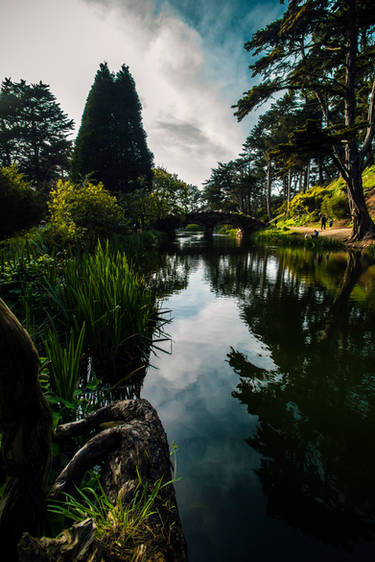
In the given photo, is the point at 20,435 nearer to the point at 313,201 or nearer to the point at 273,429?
the point at 273,429

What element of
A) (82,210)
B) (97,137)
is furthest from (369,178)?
(82,210)

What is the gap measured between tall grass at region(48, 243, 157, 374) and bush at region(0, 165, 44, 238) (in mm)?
7742

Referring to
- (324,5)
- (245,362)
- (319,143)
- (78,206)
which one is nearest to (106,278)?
(245,362)

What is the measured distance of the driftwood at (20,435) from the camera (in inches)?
36.7

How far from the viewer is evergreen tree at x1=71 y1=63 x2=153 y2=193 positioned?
24656 millimetres

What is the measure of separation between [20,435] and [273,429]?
7.63 feet

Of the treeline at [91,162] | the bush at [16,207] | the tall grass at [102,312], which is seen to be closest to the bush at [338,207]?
the treeline at [91,162]

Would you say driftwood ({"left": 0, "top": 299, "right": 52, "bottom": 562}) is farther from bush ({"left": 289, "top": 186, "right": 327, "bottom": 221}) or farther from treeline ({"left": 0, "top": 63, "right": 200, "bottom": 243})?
bush ({"left": 289, "top": 186, "right": 327, "bottom": 221})

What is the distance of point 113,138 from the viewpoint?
25656mm

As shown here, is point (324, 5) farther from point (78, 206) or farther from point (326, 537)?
point (326, 537)

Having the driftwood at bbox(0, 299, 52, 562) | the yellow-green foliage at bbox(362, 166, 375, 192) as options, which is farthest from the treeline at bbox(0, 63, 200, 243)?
the yellow-green foliage at bbox(362, 166, 375, 192)

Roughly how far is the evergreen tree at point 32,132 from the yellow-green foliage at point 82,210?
28.0 meters

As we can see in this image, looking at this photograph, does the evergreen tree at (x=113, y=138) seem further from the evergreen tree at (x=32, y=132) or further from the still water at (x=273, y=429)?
the still water at (x=273, y=429)

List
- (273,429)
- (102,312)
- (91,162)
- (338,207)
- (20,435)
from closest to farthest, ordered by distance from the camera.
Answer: (20,435)
(273,429)
(102,312)
(338,207)
(91,162)
